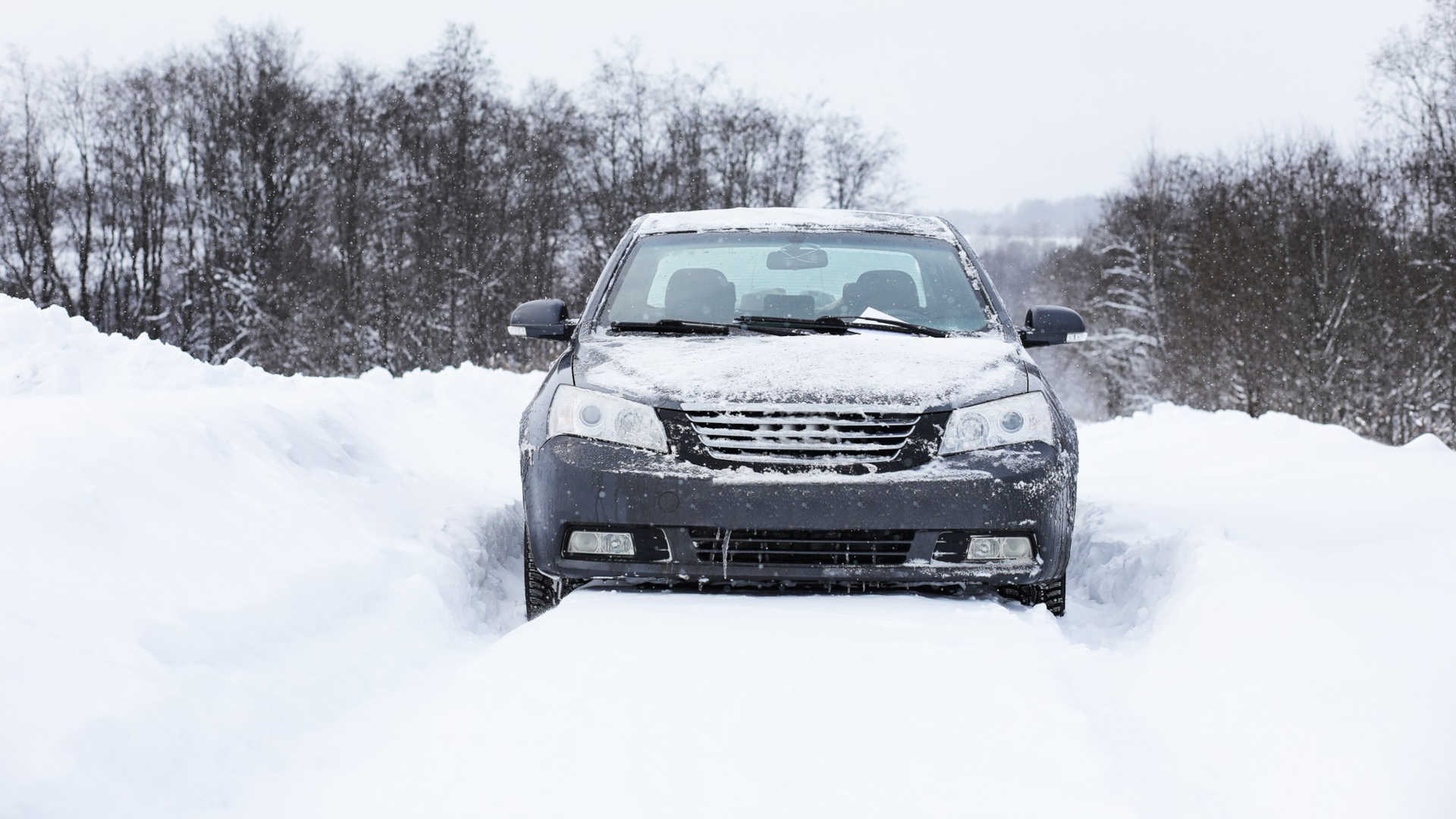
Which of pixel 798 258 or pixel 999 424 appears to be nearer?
pixel 999 424

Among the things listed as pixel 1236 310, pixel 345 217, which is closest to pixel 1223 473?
pixel 1236 310

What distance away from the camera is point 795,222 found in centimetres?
539

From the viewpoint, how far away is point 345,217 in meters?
47.4

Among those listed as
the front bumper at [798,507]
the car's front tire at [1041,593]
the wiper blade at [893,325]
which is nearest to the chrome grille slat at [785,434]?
the front bumper at [798,507]

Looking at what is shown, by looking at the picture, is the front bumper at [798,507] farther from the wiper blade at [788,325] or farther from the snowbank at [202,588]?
the wiper blade at [788,325]

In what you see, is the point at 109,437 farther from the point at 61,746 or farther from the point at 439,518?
the point at 61,746

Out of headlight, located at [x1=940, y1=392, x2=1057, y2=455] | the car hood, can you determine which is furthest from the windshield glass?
headlight, located at [x1=940, y1=392, x2=1057, y2=455]

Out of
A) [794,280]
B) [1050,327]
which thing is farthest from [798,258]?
[1050,327]

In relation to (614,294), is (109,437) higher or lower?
lower

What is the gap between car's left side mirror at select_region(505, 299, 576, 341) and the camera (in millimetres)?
5078

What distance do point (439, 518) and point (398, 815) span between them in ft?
10.2

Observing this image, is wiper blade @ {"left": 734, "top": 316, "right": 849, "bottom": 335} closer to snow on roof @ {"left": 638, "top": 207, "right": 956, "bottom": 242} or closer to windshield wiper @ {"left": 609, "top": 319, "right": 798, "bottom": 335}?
windshield wiper @ {"left": 609, "top": 319, "right": 798, "bottom": 335}

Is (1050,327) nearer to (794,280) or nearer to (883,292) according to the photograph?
(883,292)

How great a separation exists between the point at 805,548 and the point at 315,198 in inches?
1828
